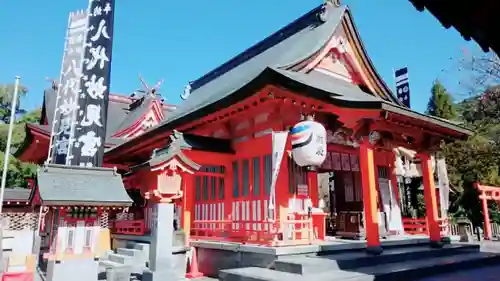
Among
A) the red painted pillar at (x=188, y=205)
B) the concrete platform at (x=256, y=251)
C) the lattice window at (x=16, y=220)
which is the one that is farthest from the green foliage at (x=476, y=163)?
the lattice window at (x=16, y=220)

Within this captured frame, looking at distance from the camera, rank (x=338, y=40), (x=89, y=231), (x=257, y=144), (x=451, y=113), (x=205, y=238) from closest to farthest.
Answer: (x=89, y=231)
(x=257, y=144)
(x=205, y=238)
(x=338, y=40)
(x=451, y=113)

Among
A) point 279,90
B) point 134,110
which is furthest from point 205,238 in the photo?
point 134,110

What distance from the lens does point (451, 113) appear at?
34781 mm

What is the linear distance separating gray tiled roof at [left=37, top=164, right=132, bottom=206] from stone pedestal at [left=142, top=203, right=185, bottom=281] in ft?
3.92

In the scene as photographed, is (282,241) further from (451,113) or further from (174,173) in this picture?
(451,113)

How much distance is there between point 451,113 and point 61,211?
36.1 m

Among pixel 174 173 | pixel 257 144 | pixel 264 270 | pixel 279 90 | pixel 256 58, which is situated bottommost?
pixel 264 270

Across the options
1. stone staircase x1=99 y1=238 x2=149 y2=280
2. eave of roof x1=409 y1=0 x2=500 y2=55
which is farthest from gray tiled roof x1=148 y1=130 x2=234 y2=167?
eave of roof x1=409 y1=0 x2=500 y2=55

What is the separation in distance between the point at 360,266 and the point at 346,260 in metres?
0.48

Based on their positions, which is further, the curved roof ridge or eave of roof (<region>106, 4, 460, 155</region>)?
the curved roof ridge

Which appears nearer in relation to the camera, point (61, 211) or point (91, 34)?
point (61, 211)

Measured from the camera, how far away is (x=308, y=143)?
846cm

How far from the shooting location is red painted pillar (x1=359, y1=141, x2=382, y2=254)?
8562 millimetres

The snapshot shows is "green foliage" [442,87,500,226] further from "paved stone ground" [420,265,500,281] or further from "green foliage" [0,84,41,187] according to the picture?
"green foliage" [0,84,41,187]
